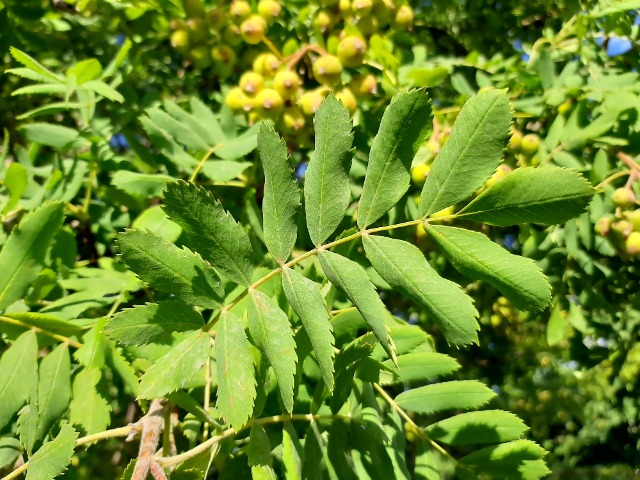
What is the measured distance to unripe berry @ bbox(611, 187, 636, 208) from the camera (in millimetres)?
1466

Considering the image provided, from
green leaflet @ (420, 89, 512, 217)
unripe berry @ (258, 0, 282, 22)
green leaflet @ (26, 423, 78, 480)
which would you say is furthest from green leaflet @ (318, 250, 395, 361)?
unripe berry @ (258, 0, 282, 22)

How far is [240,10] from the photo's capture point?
5.39 feet

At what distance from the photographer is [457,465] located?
1225mm

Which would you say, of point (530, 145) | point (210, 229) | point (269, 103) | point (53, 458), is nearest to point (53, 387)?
point (53, 458)

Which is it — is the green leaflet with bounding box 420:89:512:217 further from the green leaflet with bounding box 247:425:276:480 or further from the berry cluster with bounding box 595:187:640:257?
the berry cluster with bounding box 595:187:640:257

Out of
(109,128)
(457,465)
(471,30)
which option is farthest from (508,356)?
(109,128)

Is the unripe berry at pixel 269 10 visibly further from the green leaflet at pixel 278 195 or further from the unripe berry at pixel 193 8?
the green leaflet at pixel 278 195

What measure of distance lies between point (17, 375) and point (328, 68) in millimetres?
1003

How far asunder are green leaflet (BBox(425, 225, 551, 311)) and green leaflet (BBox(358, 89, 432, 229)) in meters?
0.12

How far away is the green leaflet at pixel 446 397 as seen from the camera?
119cm

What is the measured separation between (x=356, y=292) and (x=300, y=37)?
1139mm

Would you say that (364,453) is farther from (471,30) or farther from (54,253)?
(471,30)

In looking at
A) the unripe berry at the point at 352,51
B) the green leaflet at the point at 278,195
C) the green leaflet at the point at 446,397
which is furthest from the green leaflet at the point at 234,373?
the unripe berry at the point at 352,51

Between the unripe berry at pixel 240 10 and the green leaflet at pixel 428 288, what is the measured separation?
99 cm
